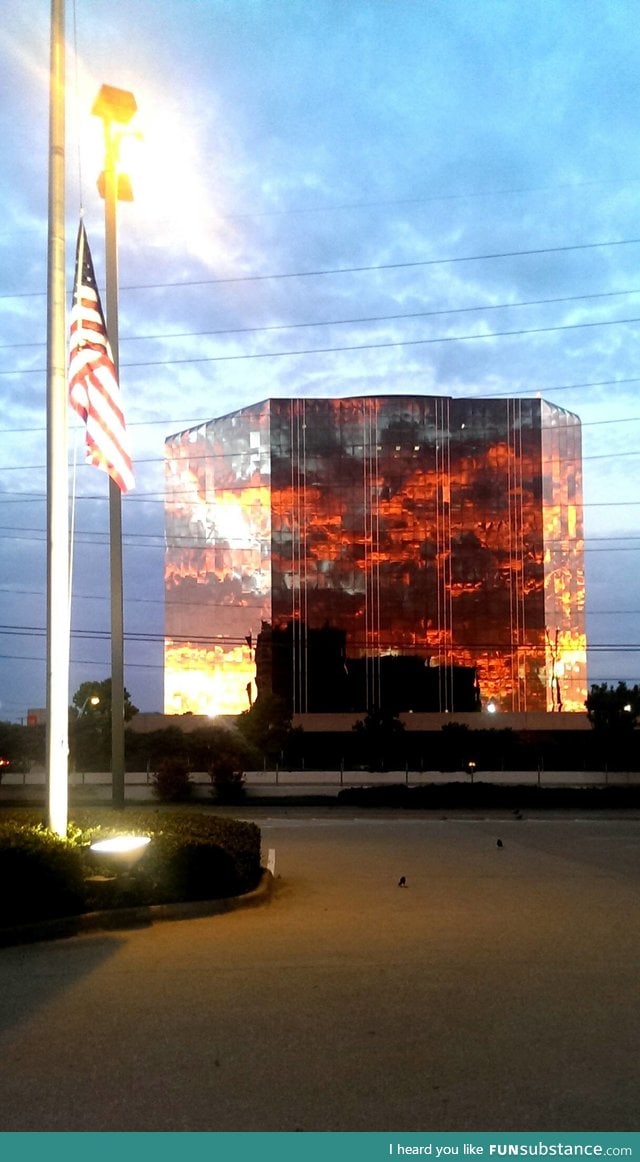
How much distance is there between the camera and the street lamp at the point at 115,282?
16.9 meters

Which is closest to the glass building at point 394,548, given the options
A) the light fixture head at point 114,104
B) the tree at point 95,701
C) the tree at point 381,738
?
the tree at point 95,701

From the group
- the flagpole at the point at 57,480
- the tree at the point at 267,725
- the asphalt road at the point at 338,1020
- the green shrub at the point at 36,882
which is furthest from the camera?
the tree at the point at 267,725

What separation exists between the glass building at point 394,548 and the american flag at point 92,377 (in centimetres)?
6181

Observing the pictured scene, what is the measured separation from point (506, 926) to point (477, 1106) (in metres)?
5.75

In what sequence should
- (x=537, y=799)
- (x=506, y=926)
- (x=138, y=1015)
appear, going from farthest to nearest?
(x=537, y=799) → (x=506, y=926) → (x=138, y=1015)

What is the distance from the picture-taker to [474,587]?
252ft

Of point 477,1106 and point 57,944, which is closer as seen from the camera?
point 477,1106

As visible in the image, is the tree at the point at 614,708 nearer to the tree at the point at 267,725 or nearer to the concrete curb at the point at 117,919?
the tree at the point at 267,725

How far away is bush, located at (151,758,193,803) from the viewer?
3841cm

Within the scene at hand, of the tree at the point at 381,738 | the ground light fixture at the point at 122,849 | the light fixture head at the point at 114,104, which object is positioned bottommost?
the tree at the point at 381,738

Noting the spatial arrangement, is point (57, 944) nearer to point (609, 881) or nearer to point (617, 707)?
point (609, 881)

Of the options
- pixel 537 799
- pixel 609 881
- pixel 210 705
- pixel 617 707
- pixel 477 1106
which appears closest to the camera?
pixel 477 1106

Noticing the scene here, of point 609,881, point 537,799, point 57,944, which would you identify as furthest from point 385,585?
point 57,944

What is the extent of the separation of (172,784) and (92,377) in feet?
87.8
